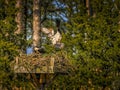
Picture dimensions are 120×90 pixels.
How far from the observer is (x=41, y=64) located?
11.0 m

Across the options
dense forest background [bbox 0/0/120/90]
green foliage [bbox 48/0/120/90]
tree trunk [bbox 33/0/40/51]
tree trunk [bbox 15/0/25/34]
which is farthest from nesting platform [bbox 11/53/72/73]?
tree trunk [bbox 15/0/25/34]

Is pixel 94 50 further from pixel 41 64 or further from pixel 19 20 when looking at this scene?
pixel 41 64

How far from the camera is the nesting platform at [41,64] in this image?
11.1m

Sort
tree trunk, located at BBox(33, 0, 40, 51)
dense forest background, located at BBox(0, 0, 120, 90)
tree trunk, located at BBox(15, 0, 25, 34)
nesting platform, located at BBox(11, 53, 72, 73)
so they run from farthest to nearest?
tree trunk, located at BBox(15, 0, 25, 34)
dense forest background, located at BBox(0, 0, 120, 90)
tree trunk, located at BBox(33, 0, 40, 51)
nesting platform, located at BBox(11, 53, 72, 73)

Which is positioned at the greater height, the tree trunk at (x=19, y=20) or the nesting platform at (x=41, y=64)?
the tree trunk at (x=19, y=20)

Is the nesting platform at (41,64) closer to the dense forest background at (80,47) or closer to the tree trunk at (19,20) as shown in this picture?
the dense forest background at (80,47)

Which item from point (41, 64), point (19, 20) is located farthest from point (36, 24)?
point (41, 64)

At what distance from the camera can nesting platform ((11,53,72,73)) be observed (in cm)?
1109

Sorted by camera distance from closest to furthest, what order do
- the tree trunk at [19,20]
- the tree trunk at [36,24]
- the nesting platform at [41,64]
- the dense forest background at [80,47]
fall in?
1. the nesting platform at [41,64]
2. the tree trunk at [36,24]
3. the dense forest background at [80,47]
4. the tree trunk at [19,20]

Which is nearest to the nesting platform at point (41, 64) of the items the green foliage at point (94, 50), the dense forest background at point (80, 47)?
the dense forest background at point (80, 47)

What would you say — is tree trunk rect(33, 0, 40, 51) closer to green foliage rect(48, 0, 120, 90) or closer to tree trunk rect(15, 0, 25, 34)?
tree trunk rect(15, 0, 25, 34)

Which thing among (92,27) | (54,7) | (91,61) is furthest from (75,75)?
(54,7)

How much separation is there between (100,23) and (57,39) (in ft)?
14.4

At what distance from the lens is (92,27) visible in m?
17.0
